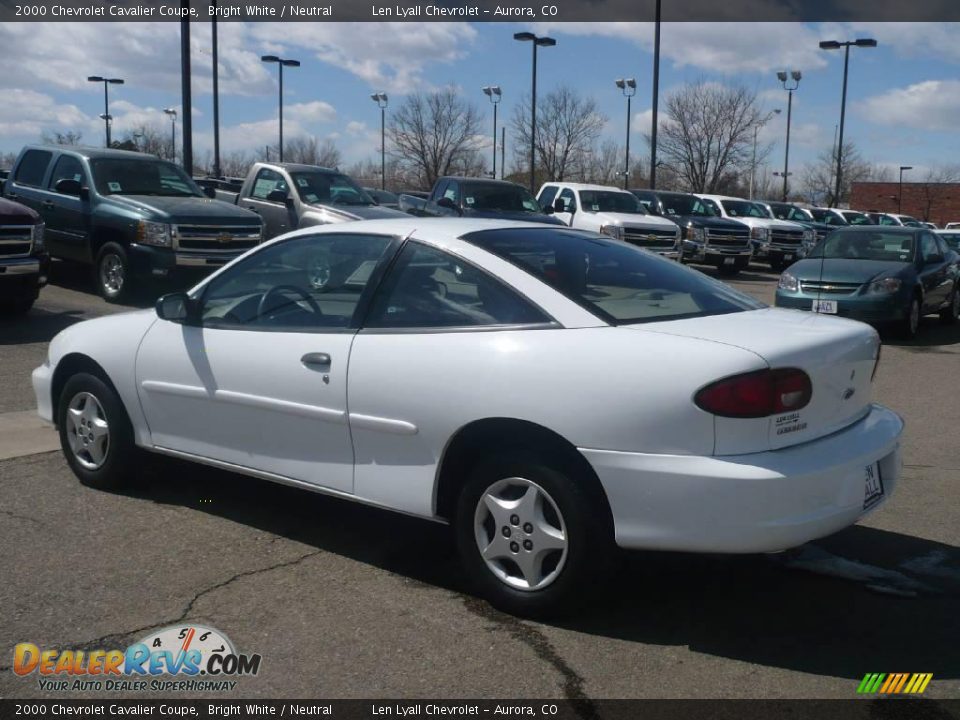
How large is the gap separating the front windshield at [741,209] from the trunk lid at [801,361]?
24906mm

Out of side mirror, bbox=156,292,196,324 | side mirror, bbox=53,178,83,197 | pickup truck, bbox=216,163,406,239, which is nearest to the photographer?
side mirror, bbox=156,292,196,324

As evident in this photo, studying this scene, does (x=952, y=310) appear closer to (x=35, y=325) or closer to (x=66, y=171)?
(x=35, y=325)

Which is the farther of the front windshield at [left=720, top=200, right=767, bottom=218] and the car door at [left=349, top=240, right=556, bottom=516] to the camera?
the front windshield at [left=720, top=200, right=767, bottom=218]

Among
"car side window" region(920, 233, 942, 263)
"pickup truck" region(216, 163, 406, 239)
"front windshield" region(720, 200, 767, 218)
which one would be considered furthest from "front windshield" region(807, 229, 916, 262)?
"front windshield" region(720, 200, 767, 218)

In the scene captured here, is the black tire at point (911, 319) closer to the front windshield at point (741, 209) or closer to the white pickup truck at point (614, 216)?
the white pickup truck at point (614, 216)

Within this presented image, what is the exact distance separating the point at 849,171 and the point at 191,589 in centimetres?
7634

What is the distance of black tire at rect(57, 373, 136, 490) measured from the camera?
5641 mm

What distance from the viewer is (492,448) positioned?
423 cm

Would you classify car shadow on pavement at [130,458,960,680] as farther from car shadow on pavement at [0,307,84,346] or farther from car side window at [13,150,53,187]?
car side window at [13,150,53,187]

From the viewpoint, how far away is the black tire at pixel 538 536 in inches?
155

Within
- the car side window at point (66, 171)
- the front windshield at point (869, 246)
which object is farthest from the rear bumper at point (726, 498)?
the car side window at point (66, 171)

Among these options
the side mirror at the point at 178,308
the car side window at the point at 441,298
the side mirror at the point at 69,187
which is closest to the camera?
the car side window at the point at 441,298

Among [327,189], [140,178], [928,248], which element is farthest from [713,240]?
[140,178]

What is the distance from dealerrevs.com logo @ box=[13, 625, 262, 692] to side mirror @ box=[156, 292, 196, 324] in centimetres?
186
